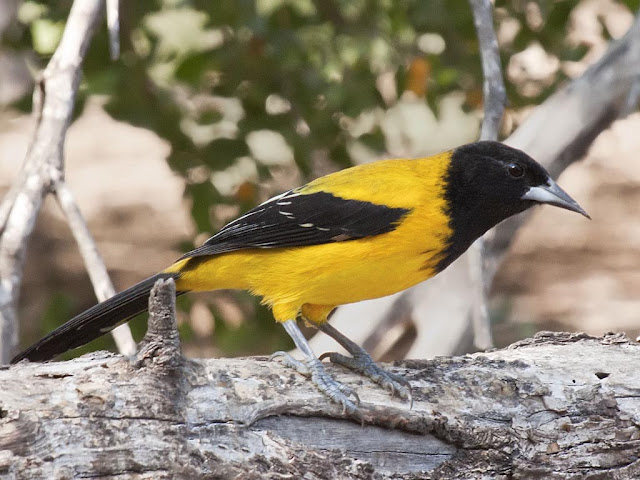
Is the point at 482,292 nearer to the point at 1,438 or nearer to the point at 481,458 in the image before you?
the point at 481,458

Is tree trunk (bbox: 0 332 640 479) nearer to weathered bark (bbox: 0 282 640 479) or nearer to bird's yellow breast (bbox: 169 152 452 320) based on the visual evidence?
weathered bark (bbox: 0 282 640 479)

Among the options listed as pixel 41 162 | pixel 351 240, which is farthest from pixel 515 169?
pixel 41 162

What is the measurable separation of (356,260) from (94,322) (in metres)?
1.10

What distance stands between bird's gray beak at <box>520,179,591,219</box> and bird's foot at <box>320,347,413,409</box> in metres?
1.03

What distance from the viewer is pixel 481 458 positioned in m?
3.39

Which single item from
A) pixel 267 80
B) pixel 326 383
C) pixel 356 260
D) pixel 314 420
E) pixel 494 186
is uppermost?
pixel 267 80

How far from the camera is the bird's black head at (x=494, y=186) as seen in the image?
4191 millimetres

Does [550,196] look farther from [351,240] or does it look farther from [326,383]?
[326,383]

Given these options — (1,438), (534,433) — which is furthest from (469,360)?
(1,438)

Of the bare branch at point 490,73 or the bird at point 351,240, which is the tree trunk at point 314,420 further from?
the bare branch at point 490,73

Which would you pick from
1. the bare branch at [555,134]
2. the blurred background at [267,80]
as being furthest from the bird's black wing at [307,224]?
the bare branch at [555,134]

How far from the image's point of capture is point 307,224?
13.6 feet

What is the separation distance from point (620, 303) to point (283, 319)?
6.43 metres

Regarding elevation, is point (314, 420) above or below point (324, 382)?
below
